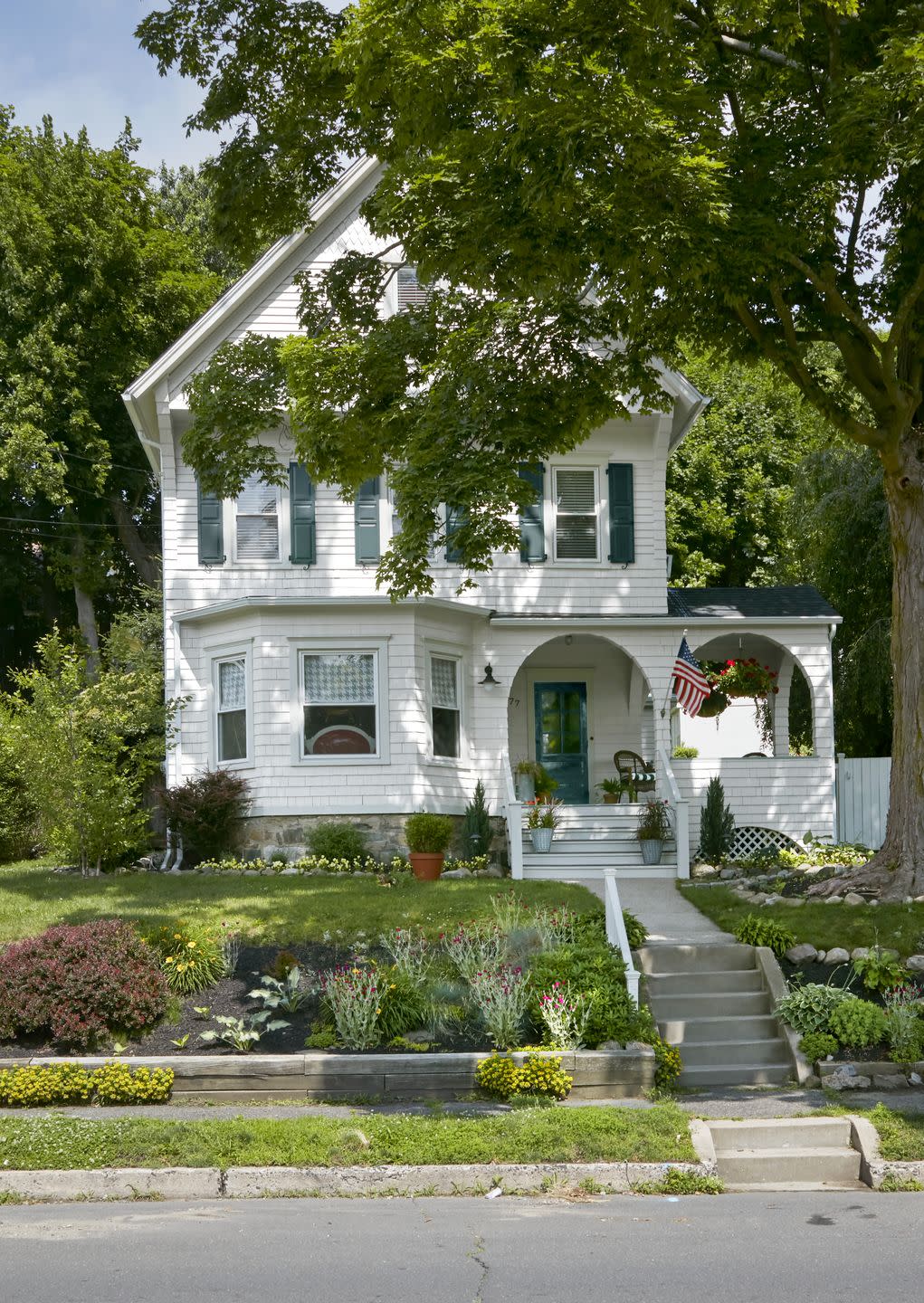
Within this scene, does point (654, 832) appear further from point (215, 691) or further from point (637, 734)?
point (215, 691)

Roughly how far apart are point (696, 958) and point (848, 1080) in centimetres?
272

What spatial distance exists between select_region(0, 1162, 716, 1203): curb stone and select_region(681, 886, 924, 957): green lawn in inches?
202

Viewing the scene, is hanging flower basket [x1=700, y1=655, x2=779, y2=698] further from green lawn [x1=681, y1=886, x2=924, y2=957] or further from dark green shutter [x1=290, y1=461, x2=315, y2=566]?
dark green shutter [x1=290, y1=461, x2=315, y2=566]

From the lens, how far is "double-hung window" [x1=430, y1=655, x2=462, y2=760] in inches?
839

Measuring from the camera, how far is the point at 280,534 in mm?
21625

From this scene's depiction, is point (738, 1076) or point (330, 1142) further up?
point (330, 1142)

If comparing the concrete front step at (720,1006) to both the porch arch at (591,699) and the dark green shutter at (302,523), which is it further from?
the dark green shutter at (302,523)

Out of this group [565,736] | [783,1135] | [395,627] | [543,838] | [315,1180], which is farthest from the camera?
[565,736]

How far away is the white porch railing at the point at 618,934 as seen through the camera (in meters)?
11.4

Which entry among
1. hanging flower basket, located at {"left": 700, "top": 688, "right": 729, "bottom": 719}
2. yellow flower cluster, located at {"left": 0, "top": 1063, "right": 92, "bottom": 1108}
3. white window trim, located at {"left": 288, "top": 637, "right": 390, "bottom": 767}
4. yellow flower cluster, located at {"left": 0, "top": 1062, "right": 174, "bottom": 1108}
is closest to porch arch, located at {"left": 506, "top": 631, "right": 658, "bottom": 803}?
hanging flower basket, located at {"left": 700, "top": 688, "right": 729, "bottom": 719}

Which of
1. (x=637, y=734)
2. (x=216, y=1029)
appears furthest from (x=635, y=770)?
(x=216, y=1029)

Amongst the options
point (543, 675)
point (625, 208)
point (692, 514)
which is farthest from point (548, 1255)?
point (692, 514)

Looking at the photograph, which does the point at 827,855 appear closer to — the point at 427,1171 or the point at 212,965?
the point at 212,965

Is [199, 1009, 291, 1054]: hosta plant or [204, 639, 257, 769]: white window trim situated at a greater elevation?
[204, 639, 257, 769]: white window trim
